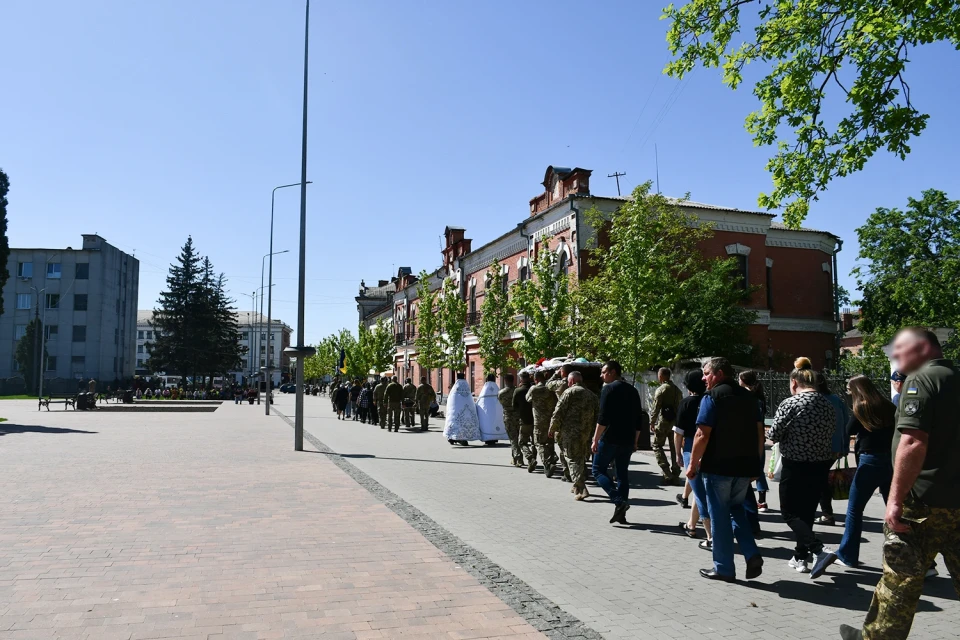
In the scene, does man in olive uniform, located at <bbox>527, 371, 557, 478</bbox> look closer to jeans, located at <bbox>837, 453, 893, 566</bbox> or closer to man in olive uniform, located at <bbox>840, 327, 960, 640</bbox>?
jeans, located at <bbox>837, 453, 893, 566</bbox>

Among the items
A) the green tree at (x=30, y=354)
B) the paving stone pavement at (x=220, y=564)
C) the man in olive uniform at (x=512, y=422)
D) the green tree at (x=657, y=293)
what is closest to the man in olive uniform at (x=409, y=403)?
the green tree at (x=657, y=293)

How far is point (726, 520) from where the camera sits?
6.08 m

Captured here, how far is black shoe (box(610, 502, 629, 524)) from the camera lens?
27.7ft

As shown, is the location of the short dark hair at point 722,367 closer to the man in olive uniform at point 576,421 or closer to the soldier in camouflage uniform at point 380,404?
the man in olive uniform at point 576,421

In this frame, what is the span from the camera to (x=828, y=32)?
36.1 feet

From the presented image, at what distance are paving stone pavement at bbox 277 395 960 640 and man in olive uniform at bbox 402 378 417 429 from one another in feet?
40.4

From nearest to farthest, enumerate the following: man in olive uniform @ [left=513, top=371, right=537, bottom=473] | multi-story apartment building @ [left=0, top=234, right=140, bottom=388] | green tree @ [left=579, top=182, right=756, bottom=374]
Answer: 1. man in olive uniform @ [left=513, top=371, right=537, bottom=473]
2. green tree @ [left=579, top=182, right=756, bottom=374]
3. multi-story apartment building @ [left=0, top=234, right=140, bottom=388]

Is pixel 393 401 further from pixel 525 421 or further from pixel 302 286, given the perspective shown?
pixel 525 421

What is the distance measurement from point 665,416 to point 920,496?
7.92m

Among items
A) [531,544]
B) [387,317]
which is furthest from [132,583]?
[387,317]

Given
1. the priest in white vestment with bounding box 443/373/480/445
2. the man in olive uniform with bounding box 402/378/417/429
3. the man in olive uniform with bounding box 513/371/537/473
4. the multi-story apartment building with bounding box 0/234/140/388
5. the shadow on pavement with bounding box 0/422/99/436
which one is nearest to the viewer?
the man in olive uniform with bounding box 513/371/537/473

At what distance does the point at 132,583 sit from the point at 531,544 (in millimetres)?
3641

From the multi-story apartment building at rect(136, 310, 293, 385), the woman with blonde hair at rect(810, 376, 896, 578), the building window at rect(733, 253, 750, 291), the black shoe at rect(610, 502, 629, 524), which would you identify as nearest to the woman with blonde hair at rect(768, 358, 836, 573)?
the woman with blonde hair at rect(810, 376, 896, 578)

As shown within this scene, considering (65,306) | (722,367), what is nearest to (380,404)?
(722,367)
